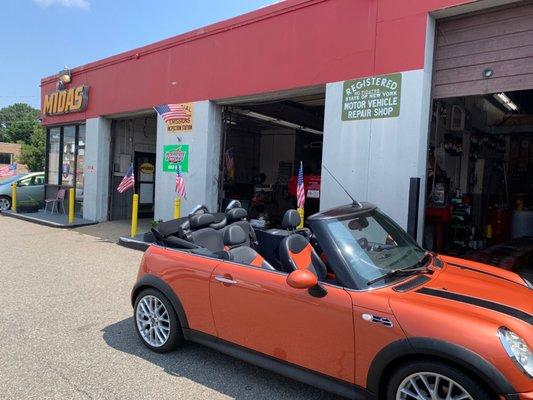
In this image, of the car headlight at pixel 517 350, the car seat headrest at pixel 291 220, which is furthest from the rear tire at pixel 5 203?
the car headlight at pixel 517 350

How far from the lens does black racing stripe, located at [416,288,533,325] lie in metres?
2.42

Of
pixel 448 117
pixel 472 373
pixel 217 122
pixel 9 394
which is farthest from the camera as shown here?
pixel 217 122

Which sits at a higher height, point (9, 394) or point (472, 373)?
point (472, 373)

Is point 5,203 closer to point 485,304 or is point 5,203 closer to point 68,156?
point 68,156

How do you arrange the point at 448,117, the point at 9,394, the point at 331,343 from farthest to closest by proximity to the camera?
the point at 448,117
the point at 9,394
the point at 331,343

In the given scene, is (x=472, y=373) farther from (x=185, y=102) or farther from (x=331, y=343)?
(x=185, y=102)

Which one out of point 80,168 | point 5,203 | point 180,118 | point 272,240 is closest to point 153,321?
point 272,240

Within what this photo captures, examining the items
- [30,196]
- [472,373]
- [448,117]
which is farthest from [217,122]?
[30,196]

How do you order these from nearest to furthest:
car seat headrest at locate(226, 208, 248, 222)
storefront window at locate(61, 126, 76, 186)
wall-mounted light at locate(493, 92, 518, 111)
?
car seat headrest at locate(226, 208, 248, 222) < wall-mounted light at locate(493, 92, 518, 111) < storefront window at locate(61, 126, 76, 186)

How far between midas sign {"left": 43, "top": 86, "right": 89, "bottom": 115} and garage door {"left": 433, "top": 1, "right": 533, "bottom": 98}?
1110 cm

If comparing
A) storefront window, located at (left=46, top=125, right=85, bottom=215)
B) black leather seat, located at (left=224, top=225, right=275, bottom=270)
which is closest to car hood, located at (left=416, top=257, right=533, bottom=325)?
black leather seat, located at (left=224, top=225, right=275, bottom=270)

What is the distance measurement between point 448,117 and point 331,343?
314 inches

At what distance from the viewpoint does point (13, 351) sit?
3.75 meters

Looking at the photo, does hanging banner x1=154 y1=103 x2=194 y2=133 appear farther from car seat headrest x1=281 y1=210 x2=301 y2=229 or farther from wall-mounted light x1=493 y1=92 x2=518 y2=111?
wall-mounted light x1=493 y1=92 x2=518 y2=111
